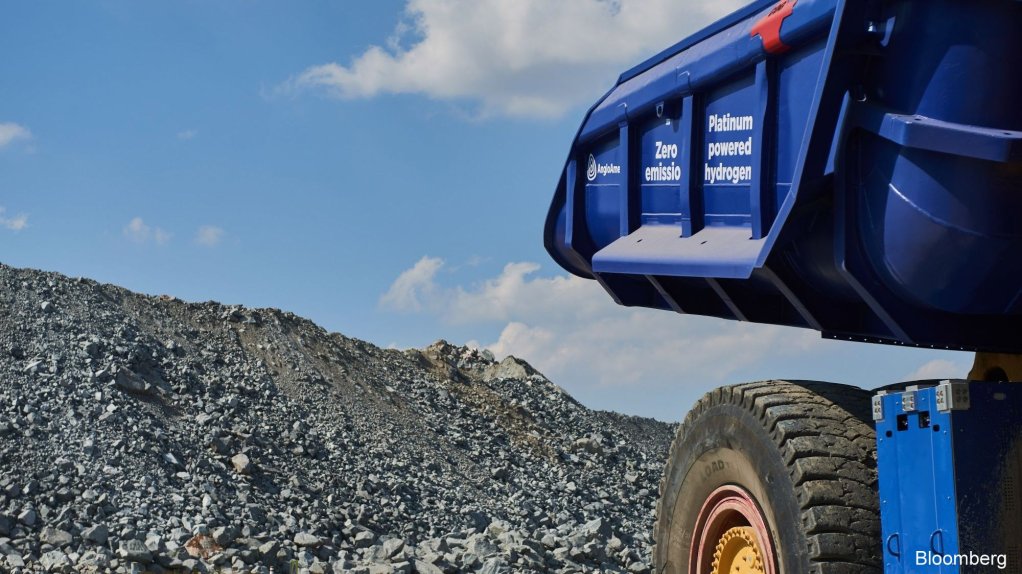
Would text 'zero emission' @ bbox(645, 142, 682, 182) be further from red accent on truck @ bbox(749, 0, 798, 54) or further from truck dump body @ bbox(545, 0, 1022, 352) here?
red accent on truck @ bbox(749, 0, 798, 54)

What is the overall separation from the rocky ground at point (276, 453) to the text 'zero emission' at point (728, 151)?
4370 mm

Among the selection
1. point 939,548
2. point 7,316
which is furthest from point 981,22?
point 7,316

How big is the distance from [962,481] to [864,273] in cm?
90

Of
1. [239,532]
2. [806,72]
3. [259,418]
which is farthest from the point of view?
[259,418]

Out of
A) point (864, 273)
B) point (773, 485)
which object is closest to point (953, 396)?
point (864, 273)

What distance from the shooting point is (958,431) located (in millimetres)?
4332

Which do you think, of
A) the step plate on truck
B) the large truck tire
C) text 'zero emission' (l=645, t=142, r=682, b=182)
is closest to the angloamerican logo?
text 'zero emission' (l=645, t=142, r=682, b=182)

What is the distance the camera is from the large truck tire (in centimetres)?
469

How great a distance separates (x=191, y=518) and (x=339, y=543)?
1.39 m

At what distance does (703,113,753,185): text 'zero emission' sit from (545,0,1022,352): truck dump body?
1 centimetres

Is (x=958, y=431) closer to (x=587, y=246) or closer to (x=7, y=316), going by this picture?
(x=587, y=246)

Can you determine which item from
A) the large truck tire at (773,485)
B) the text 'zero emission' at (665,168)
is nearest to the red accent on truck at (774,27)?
the text 'zero emission' at (665,168)

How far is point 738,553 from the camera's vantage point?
5.39 meters

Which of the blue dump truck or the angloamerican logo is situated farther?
the angloamerican logo
